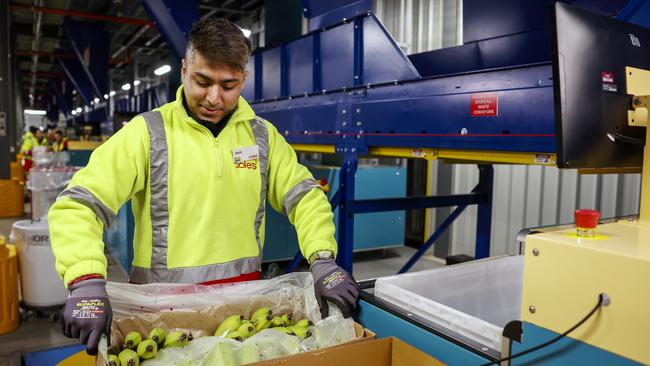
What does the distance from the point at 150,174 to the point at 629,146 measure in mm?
1656

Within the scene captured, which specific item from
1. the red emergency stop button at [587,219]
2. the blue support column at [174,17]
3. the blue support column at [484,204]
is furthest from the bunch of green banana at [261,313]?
the blue support column at [174,17]

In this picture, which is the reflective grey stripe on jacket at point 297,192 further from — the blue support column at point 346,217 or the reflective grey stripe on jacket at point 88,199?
the blue support column at point 346,217

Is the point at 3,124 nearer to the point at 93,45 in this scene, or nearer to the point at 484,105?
the point at 93,45

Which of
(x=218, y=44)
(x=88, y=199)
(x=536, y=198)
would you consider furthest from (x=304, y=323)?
(x=536, y=198)

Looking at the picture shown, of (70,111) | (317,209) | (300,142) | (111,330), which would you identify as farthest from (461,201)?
(70,111)

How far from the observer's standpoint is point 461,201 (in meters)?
4.32

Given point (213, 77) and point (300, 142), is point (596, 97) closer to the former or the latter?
point (213, 77)

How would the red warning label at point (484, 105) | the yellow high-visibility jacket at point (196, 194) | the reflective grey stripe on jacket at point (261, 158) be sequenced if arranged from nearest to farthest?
the yellow high-visibility jacket at point (196, 194)
the reflective grey stripe on jacket at point (261, 158)
the red warning label at point (484, 105)

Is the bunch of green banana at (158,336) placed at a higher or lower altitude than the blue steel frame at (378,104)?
lower

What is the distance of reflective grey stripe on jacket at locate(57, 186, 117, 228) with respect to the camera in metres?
1.52

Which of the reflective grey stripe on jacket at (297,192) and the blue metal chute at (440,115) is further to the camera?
the blue metal chute at (440,115)

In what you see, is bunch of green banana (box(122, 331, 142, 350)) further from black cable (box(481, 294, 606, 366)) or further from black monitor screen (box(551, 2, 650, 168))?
black monitor screen (box(551, 2, 650, 168))

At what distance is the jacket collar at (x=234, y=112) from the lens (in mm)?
1870

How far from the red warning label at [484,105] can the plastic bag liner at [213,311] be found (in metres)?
1.44
